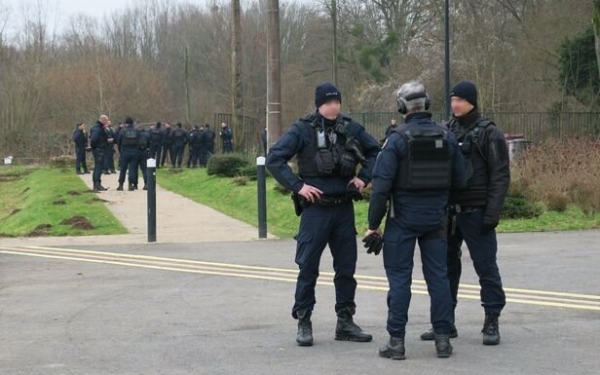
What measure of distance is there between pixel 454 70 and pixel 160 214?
85.2 ft

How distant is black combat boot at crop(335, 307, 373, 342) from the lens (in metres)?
7.28

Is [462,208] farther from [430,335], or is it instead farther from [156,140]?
[156,140]

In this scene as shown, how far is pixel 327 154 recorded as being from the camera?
23.4ft

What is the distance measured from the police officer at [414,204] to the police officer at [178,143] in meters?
29.1

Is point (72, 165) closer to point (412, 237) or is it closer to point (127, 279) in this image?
point (127, 279)

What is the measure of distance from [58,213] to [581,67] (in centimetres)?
A: 2148

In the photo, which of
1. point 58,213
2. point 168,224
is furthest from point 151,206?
point 58,213

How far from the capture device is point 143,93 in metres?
59.3

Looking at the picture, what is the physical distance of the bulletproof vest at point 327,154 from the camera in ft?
23.4

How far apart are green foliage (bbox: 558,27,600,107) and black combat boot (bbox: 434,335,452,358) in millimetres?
27861

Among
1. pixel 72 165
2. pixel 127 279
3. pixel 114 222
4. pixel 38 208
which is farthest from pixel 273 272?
Result: pixel 72 165

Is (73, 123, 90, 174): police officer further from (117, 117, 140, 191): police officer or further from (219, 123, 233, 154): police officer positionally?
(117, 117, 140, 191): police officer

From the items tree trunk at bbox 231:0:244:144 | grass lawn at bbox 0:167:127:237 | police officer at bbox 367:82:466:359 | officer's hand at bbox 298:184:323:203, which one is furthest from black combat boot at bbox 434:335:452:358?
tree trunk at bbox 231:0:244:144

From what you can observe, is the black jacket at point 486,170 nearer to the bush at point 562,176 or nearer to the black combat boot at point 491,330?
the black combat boot at point 491,330
